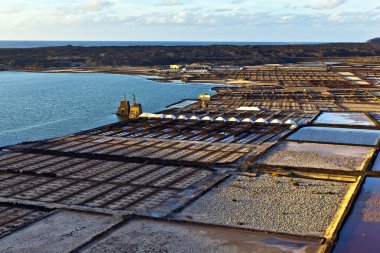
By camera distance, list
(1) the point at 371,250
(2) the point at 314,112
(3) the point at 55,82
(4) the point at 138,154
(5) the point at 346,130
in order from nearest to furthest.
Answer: (1) the point at 371,250
(4) the point at 138,154
(5) the point at 346,130
(2) the point at 314,112
(3) the point at 55,82

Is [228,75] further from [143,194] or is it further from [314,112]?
[143,194]

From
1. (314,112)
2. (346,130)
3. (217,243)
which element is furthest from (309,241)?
(314,112)

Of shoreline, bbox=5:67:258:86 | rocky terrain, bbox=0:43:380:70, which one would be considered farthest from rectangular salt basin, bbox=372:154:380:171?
rocky terrain, bbox=0:43:380:70

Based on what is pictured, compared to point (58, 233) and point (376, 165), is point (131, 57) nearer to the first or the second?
point (376, 165)

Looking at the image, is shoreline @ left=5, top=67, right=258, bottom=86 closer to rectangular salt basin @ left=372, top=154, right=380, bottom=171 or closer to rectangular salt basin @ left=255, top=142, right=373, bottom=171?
rectangular salt basin @ left=255, top=142, right=373, bottom=171

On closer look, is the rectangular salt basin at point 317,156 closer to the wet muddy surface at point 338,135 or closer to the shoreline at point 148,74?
the wet muddy surface at point 338,135
